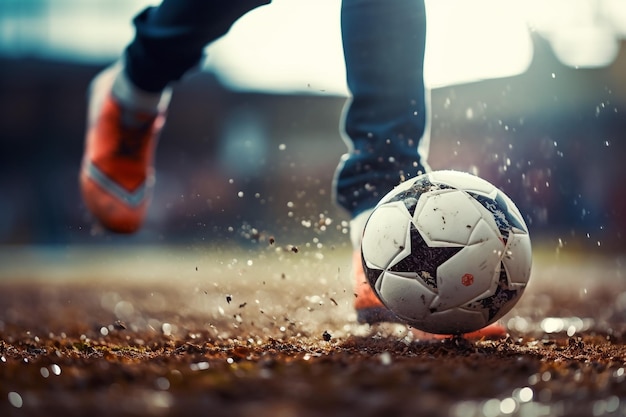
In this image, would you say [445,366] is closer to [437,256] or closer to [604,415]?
[437,256]

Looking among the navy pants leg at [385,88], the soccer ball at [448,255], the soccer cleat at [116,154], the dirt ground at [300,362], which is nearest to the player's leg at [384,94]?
the navy pants leg at [385,88]

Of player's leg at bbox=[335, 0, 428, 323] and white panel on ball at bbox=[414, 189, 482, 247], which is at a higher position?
player's leg at bbox=[335, 0, 428, 323]

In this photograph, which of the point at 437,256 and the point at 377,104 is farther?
the point at 377,104

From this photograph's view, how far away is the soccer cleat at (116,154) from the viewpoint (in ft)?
16.0

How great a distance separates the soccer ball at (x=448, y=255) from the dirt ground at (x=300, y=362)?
0.17m

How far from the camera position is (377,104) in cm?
369

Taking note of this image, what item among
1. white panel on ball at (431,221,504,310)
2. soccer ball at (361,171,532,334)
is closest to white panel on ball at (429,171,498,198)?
soccer ball at (361,171,532,334)

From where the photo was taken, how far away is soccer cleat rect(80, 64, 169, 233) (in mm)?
4871

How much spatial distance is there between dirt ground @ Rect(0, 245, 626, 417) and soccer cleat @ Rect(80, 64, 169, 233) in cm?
71

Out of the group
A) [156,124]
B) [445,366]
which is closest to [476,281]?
[445,366]

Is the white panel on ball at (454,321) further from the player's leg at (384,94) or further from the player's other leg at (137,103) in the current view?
the player's other leg at (137,103)

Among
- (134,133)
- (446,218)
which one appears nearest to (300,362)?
(446,218)

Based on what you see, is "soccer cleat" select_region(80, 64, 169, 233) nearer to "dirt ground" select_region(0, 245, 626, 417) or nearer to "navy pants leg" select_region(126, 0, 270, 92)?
"navy pants leg" select_region(126, 0, 270, 92)

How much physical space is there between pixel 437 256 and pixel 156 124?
2.66 meters
